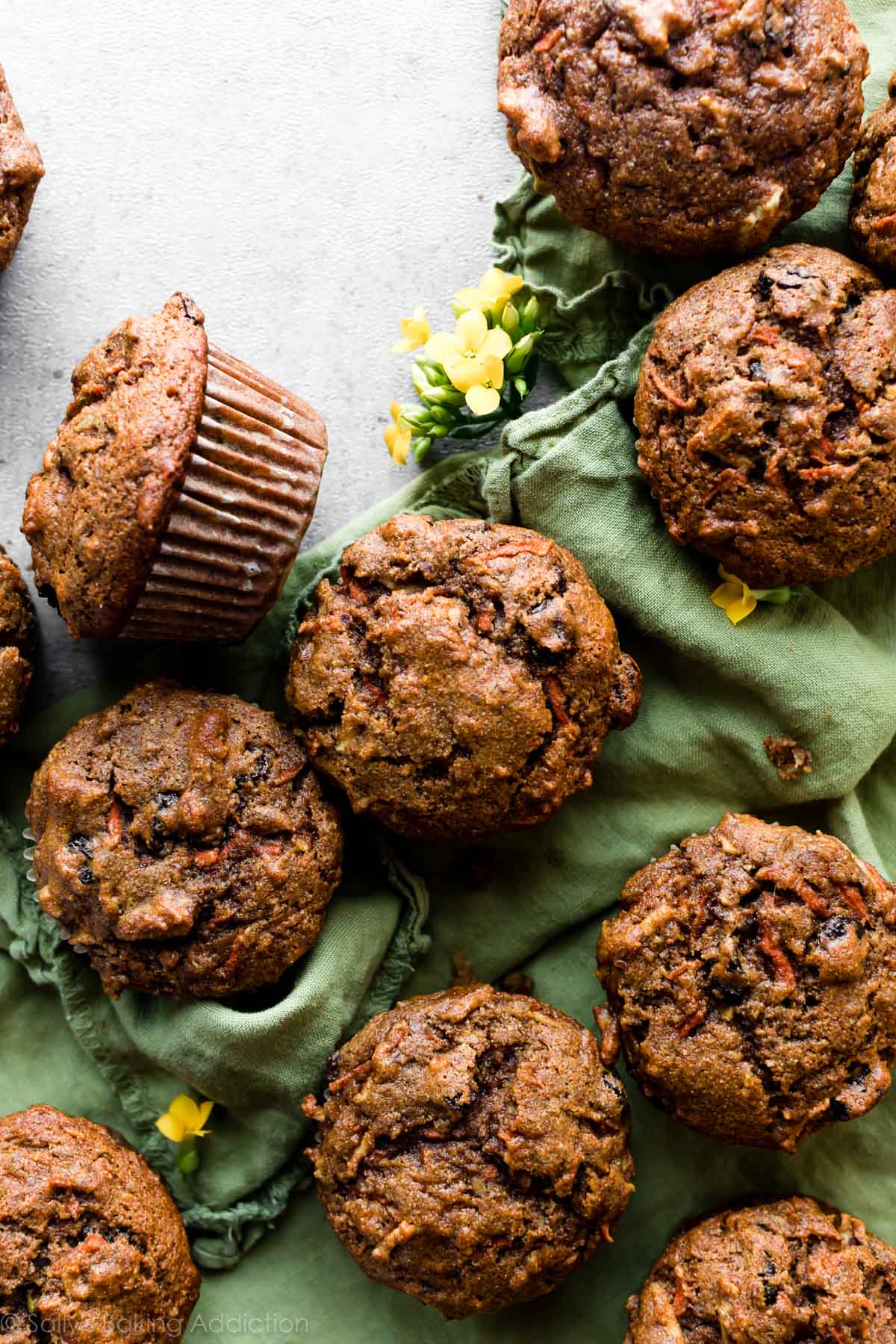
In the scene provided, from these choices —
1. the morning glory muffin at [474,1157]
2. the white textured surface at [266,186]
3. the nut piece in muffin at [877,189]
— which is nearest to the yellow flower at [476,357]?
the white textured surface at [266,186]

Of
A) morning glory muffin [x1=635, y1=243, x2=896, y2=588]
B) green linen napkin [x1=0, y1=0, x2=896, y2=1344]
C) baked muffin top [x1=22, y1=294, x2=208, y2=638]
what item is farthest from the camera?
green linen napkin [x1=0, y1=0, x2=896, y2=1344]

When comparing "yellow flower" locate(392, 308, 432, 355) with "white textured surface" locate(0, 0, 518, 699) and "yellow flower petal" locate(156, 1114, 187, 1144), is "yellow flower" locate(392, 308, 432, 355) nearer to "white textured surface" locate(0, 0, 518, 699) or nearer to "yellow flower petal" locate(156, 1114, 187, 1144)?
"white textured surface" locate(0, 0, 518, 699)

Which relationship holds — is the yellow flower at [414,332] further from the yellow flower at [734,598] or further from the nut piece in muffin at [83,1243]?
the nut piece in muffin at [83,1243]

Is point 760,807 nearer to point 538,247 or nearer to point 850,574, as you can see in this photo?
point 850,574

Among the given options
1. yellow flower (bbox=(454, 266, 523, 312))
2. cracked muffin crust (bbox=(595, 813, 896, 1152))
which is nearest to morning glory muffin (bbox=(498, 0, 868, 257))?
yellow flower (bbox=(454, 266, 523, 312))

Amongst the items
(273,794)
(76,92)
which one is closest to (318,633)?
(273,794)

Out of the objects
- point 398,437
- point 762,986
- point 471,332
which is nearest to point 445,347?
point 471,332

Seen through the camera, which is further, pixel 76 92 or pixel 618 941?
pixel 76 92
